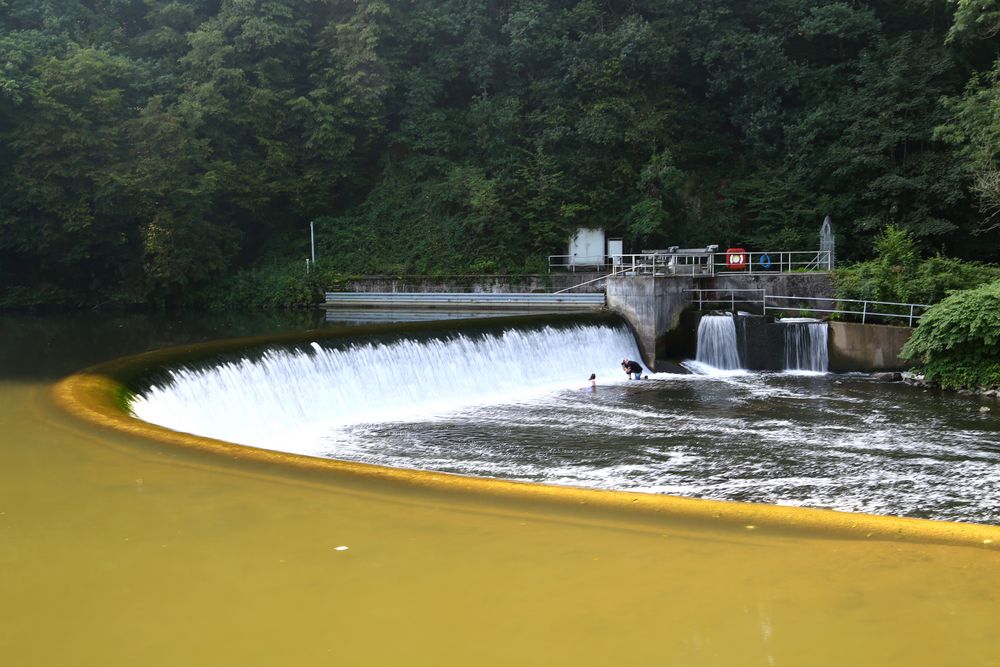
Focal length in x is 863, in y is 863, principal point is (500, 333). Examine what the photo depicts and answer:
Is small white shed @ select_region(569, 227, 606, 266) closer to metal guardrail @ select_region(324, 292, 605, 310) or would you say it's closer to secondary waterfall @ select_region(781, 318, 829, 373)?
metal guardrail @ select_region(324, 292, 605, 310)

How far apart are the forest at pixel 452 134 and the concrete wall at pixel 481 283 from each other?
134 centimetres

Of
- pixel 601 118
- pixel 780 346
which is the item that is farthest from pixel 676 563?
pixel 601 118

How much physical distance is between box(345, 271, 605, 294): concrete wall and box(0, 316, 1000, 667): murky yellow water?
2443 cm

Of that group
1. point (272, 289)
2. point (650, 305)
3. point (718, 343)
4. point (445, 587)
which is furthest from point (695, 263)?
point (445, 587)

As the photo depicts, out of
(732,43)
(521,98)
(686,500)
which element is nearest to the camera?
(686,500)

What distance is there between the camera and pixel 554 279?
3192cm

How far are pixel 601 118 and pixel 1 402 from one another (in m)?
26.1

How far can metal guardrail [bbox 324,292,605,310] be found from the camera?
92.3ft

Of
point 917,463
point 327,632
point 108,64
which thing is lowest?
point 917,463

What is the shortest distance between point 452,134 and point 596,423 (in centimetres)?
2592

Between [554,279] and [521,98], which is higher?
[521,98]

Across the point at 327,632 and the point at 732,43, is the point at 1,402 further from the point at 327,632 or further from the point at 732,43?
the point at 732,43

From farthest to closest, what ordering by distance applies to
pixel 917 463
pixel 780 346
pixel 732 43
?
1. pixel 732 43
2. pixel 780 346
3. pixel 917 463

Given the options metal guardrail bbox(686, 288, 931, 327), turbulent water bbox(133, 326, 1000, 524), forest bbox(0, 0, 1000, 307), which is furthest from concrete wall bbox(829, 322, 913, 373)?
forest bbox(0, 0, 1000, 307)
